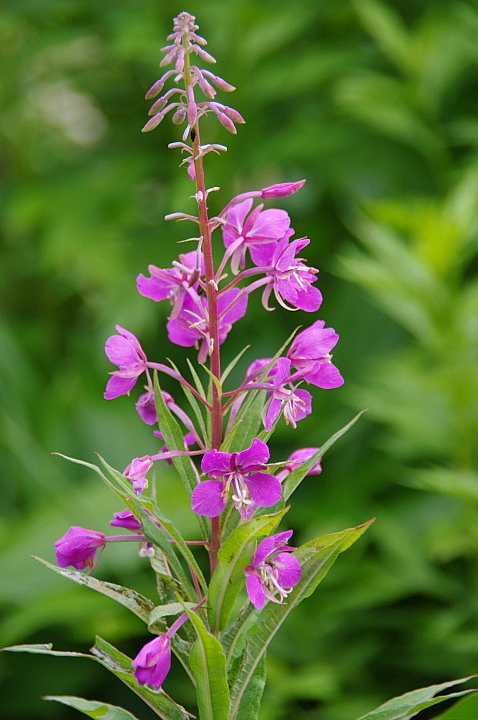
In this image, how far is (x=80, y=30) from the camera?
3303 mm

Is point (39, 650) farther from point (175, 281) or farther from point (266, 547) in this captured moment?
point (175, 281)

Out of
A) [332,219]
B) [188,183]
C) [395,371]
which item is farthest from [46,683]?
[332,219]

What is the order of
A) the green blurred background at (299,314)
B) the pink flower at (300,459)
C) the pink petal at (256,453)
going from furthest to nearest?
the green blurred background at (299,314), the pink flower at (300,459), the pink petal at (256,453)

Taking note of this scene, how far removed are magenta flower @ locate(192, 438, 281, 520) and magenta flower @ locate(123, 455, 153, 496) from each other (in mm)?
56

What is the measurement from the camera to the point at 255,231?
92 cm

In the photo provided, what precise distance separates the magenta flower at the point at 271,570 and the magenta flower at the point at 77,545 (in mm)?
170

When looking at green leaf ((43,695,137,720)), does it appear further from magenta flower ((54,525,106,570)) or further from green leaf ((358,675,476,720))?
green leaf ((358,675,476,720))

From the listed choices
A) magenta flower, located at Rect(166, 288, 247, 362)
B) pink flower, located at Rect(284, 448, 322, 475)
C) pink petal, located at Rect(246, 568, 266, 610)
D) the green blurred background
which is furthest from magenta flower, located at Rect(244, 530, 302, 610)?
the green blurred background

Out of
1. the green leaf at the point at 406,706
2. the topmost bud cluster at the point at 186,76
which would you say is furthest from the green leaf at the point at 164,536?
the topmost bud cluster at the point at 186,76

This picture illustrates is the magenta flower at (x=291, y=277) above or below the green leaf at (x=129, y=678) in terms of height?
above

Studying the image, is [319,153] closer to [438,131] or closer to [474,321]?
[438,131]

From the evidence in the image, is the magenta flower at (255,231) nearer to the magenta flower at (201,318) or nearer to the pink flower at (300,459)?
the magenta flower at (201,318)

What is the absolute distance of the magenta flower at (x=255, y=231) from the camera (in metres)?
0.92

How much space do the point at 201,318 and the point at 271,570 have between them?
27 centimetres
